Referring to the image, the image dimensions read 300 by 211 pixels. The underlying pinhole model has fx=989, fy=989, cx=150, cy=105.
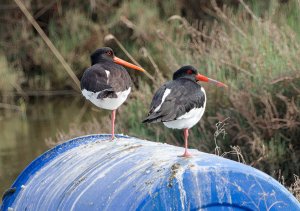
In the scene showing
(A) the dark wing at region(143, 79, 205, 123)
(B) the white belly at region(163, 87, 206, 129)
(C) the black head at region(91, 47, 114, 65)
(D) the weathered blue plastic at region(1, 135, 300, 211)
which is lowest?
(D) the weathered blue plastic at region(1, 135, 300, 211)

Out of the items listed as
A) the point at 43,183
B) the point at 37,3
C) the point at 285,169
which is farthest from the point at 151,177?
the point at 37,3

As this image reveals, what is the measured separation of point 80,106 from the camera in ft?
49.0

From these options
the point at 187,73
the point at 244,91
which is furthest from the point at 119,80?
the point at 244,91

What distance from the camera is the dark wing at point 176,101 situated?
16.6 feet

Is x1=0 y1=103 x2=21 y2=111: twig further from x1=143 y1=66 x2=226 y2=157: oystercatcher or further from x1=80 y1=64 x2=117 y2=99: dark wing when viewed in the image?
x1=143 y1=66 x2=226 y2=157: oystercatcher

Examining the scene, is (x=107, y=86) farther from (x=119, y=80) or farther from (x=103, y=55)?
(x=103, y=55)

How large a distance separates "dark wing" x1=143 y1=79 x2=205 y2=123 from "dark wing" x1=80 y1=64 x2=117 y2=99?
2.07ft

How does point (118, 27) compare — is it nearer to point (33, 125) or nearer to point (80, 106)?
point (80, 106)

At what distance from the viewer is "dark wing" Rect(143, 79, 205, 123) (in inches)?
199

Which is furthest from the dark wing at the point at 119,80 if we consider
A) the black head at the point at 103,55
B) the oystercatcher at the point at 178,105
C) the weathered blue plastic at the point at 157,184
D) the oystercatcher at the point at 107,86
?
the oystercatcher at the point at 178,105

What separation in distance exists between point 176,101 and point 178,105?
30 mm

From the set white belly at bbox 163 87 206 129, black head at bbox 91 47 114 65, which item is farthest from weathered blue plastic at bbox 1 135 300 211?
black head at bbox 91 47 114 65

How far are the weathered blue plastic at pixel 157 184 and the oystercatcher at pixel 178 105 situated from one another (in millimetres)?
167

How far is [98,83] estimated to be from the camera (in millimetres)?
5867
